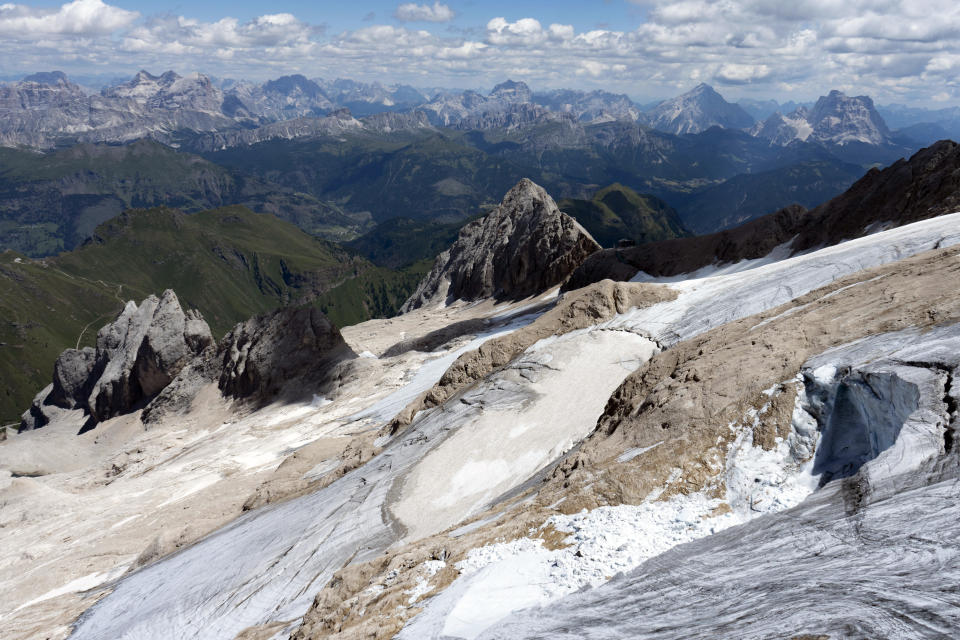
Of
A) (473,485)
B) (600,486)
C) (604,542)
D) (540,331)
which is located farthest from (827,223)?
(604,542)

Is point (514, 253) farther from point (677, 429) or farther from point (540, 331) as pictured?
point (677, 429)

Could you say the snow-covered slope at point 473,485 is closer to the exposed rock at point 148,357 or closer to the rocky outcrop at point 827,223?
the rocky outcrop at point 827,223

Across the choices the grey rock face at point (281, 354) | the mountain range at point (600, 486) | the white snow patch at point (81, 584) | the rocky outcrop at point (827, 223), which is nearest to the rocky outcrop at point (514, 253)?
the rocky outcrop at point (827, 223)

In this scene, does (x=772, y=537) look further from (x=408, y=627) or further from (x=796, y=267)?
(x=796, y=267)

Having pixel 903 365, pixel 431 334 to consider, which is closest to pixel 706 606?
pixel 903 365

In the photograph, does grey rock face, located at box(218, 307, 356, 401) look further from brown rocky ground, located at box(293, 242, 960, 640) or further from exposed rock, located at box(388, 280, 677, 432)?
brown rocky ground, located at box(293, 242, 960, 640)

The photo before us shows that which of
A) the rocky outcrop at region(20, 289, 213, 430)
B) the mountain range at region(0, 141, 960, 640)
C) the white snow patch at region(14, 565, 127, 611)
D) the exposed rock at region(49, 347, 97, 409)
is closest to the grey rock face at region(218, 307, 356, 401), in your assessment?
the mountain range at region(0, 141, 960, 640)
